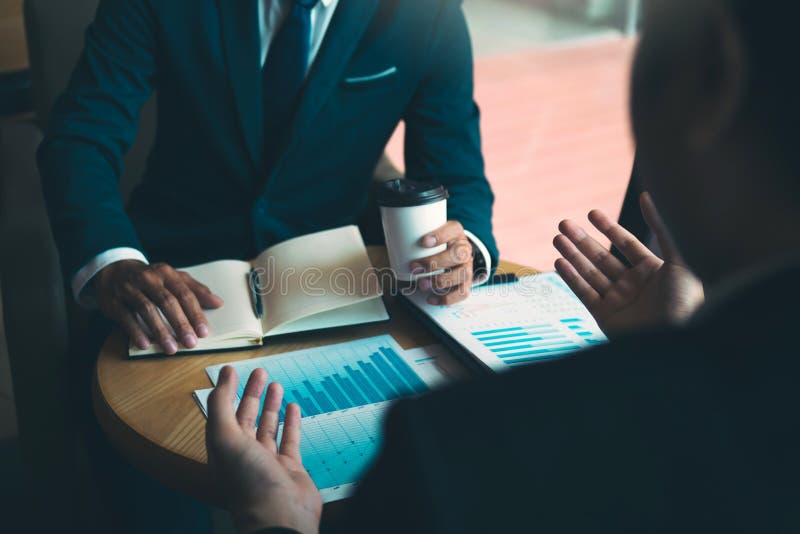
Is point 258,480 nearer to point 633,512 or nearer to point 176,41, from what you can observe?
point 633,512

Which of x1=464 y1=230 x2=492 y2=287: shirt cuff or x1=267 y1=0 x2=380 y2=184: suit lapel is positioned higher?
x1=267 y1=0 x2=380 y2=184: suit lapel

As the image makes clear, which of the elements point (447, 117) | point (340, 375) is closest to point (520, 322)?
point (340, 375)

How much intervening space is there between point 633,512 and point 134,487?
1140 mm

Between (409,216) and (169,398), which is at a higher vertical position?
(409,216)

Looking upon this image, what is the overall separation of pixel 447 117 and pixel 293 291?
25.5 inches

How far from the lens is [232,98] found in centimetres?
158

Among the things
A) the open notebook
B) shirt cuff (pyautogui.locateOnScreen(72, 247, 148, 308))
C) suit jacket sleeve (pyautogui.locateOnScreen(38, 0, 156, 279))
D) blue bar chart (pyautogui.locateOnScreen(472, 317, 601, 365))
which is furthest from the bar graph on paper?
suit jacket sleeve (pyautogui.locateOnScreen(38, 0, 156, 279))

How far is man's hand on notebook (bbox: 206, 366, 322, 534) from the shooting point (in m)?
0.74

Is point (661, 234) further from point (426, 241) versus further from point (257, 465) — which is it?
point (257, 465)

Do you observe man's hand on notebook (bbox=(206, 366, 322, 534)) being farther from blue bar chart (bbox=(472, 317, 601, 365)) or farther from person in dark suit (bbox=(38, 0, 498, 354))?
person in dark suit (bbox=(38, 0, 498, 354))

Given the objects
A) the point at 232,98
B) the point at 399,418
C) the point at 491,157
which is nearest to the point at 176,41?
the point at 232,98

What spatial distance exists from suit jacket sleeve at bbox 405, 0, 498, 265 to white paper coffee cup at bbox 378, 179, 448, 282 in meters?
0.42

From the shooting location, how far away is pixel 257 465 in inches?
30.5

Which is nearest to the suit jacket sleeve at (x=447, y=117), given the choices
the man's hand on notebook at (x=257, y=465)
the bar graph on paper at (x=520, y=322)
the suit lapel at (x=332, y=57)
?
the suit lapel at (x=332, y=57)
